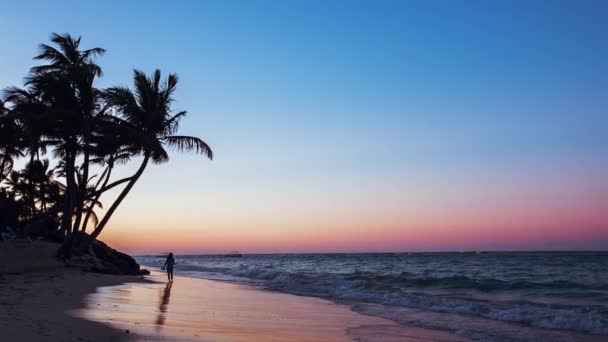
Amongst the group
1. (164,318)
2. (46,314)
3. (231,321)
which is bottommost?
(231,321)

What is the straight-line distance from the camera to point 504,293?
22.9 m

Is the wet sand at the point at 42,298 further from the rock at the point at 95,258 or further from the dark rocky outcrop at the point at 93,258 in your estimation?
the rock at the point at 95,258

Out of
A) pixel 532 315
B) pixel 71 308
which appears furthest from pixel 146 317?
Result: pixel 532 315

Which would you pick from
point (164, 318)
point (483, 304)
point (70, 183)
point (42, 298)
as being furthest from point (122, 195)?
point (483, 304)

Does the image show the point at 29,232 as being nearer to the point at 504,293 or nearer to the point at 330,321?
the point at 330,321

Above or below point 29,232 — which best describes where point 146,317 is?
below

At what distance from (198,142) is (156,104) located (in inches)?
121

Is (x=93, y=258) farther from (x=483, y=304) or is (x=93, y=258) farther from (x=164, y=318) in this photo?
(x=483, y=304)

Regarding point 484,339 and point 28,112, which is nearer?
point 484,339

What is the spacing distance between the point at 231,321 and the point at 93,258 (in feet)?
A: 56.7

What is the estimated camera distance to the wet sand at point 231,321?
9.85 meters

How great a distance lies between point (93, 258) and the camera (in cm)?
2662

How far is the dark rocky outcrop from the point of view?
81.1 ft

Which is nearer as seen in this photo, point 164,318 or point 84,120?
point 164,318
